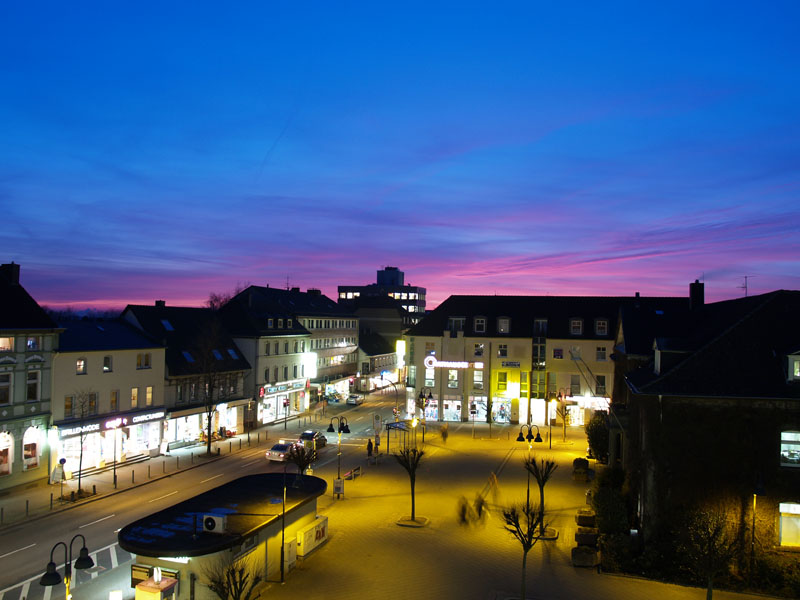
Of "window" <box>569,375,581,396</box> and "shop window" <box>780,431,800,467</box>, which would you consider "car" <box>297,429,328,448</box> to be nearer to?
"window" <box>569,375,581,396</box>

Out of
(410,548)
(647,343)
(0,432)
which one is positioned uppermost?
(647,343)

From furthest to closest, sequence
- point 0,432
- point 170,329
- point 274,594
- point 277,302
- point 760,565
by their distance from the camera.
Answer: point 277,302, point 170,329, point 0,432, point 760,565, point 274,594

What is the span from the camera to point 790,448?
2212 centimetres

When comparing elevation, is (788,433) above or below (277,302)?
below

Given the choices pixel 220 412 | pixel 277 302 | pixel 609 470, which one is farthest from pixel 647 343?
pixel 277 302

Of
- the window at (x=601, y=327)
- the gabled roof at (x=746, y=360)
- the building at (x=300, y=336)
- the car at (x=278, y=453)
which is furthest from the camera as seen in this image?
the window at (x=601, y=327)

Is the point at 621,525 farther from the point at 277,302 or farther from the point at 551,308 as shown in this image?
the point at 277,302

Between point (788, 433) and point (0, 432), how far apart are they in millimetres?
36090

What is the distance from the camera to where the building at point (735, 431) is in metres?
22.0

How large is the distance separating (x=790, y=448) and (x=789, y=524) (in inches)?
107

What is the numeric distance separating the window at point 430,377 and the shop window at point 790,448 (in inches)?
1539

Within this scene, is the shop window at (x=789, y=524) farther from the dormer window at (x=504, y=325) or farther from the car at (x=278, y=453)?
the dormer window at (x=504, y=325)

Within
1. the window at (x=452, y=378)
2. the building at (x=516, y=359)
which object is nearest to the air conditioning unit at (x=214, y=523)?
the building at (x=516, y=359)

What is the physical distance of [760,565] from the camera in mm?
21484
